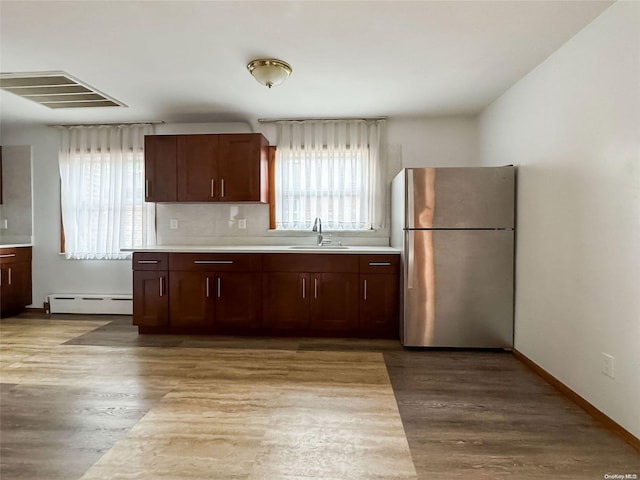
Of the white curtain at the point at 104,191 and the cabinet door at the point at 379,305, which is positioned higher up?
the white curtain at the point at 104,191

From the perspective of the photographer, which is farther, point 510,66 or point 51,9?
point 510,66

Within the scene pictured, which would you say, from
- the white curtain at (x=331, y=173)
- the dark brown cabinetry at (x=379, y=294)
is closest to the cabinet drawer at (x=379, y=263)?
the dark brown cabinetry at (x=379, y=294)

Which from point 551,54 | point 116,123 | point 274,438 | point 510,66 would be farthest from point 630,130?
point 116,123

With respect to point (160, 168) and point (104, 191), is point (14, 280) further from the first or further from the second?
point (160, 168)

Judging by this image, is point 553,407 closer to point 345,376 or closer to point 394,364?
point 394,364

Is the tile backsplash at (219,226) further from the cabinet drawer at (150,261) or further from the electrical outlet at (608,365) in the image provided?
the electrical outlet at (608,365)

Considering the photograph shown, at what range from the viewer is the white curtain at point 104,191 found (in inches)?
170

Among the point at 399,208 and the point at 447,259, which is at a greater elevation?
the point at 399,208

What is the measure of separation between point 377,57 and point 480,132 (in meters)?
1.89

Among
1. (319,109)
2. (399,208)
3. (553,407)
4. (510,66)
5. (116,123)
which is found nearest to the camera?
(553,407)

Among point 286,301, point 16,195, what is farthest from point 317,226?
point 16,195

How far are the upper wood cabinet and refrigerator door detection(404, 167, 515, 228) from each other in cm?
167

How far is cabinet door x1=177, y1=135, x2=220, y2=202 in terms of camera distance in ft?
12.8

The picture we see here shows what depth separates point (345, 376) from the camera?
2.69 m
